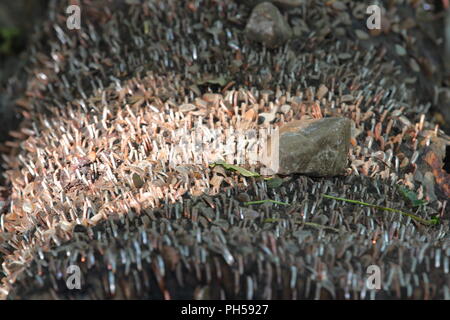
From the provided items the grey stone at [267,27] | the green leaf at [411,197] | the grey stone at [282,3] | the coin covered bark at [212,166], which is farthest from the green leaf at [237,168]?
the grey stone at [282,3]

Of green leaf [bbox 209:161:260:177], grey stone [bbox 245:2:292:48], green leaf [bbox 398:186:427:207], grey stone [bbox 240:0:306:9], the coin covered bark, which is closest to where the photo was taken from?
the coin covered bark

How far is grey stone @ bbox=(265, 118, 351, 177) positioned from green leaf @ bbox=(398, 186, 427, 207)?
37 cm

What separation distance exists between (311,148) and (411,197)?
0.63 meters

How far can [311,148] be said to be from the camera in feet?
9.59

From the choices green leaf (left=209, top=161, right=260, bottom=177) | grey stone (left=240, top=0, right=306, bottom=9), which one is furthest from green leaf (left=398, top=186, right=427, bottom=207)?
grey stone (left=240, top=0, right=306, bottom=9)

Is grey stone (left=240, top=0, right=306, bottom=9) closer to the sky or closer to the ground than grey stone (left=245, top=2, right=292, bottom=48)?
closer to the sky

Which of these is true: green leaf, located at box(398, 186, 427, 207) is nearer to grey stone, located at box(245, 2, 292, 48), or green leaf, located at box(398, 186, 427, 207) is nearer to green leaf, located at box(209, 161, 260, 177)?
green leaf, located at box(209, 161, 260, 177)

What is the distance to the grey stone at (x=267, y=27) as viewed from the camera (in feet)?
12.9

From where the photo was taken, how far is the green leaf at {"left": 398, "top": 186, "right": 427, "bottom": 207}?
9.91ft

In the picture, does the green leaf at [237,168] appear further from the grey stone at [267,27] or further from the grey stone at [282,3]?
the grey stone at [282,3]

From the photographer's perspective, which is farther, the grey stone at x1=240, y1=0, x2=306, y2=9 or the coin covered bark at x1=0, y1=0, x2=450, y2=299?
the grey stone at x1=240, y1=0, x2=306, y2=9

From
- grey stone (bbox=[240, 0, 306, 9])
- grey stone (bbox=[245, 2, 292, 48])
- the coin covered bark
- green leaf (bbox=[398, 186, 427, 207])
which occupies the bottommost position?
green leaf (bbox=[398, 186, 427, 207])
